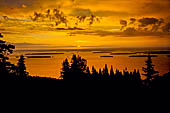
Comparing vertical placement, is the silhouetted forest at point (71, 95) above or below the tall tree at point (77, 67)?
below

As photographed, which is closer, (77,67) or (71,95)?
(71,95)

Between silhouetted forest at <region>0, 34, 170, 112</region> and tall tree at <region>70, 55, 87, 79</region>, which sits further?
tall tree at <region>70, 55, 87, 79</region>

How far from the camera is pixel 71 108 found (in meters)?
18.2

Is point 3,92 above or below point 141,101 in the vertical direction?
above

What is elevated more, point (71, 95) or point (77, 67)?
point (77, 67)

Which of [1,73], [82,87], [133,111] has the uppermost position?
[1,73]

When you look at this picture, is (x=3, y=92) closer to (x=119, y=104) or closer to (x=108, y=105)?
(x=108, y=105)

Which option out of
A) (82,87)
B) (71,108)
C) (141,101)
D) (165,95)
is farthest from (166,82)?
(71,108)

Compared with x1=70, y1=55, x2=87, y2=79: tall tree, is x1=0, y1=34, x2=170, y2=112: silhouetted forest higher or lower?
lower

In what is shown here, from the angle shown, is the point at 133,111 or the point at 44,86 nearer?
the point at 133,111

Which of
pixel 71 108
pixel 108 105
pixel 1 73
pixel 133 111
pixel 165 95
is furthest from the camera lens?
pixel 165 95

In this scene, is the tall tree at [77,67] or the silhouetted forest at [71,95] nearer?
the silhouetted forest at [71,95]

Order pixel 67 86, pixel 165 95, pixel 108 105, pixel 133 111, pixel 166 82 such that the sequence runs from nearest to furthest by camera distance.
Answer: pixel 133 111, pixel 108 105, pixel 67 86, pixel 165 95, pixel 166 82

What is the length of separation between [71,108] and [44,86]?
16.6ft
